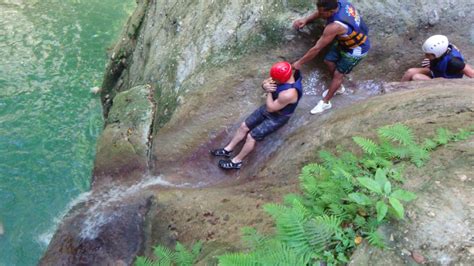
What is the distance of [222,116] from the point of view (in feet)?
Result: 29.9

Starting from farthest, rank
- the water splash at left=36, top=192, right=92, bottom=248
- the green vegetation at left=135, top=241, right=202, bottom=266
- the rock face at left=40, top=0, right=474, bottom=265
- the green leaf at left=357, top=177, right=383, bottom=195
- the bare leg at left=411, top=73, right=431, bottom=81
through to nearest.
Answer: the water splash at left=36, top=192, right=92, bottom=248
the bare leg at left=411, top=73, right=431, bottom=81
the rock face at left=40, top=0, right=474, bottom=265
the green vegetation at left=135, top=241, right=202, bottom=266
the green leaf at left=357, top=177, right=383, bottom=195

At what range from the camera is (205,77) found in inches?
376

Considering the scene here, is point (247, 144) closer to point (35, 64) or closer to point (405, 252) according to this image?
point (405, 252)

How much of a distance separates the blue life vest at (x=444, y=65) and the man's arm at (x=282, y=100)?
113 inches

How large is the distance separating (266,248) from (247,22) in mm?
6464

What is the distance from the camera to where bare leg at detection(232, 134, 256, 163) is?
8312 millimetres

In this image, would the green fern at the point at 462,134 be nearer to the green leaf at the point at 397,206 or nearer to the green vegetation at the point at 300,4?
the green leaf at the point at 397,206

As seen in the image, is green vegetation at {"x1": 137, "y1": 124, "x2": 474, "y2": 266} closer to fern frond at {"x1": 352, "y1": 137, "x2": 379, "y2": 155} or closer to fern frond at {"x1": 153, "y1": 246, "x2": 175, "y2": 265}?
fern frond at {"x1": 352, "y1": 137, "x2": 379, "y2": 155}

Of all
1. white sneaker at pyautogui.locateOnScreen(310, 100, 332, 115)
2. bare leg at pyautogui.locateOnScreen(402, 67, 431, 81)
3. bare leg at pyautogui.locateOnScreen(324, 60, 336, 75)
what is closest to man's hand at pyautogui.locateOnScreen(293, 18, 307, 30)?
bare leg at pyautogui.locateOnScreen(324, 60, 336, 75)

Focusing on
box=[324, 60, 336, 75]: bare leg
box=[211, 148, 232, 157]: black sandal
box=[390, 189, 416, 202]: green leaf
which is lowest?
box=[211, 148, 232, 157]: black sandal

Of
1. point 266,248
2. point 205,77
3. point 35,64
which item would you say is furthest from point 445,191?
point 35,64

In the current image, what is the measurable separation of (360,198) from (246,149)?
14.0 feet

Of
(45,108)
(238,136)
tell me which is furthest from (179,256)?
(45,108)

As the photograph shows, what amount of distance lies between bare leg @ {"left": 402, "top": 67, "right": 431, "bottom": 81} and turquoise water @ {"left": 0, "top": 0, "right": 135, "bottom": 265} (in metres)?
7.39
